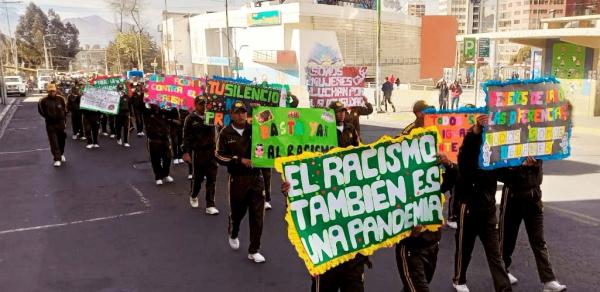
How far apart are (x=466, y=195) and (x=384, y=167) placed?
1444 millimetres

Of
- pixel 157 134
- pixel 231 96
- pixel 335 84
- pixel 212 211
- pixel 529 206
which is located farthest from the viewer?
pixel 335 84

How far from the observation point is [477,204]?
4957 mm

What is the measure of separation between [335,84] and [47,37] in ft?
401

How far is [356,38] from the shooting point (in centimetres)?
6550

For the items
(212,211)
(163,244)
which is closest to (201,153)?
(212,211)

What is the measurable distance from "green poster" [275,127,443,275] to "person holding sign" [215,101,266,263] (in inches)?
95.4

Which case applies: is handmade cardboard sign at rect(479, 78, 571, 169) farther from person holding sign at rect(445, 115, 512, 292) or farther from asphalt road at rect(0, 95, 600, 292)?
asphalt road at rect(0, 95, 600, 292)

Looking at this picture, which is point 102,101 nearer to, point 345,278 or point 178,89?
point 178,89

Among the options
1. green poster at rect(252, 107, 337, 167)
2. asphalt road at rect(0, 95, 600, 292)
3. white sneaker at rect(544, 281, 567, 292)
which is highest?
green poster at rect(252, 107, 337, 167)

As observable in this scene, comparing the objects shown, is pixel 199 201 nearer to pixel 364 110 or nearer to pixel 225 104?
pixel 225 104

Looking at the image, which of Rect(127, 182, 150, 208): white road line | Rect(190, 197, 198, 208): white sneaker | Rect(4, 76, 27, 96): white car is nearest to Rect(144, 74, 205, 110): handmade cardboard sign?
Rect(127, 182, 150, 208): white road line

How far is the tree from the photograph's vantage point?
11262cm

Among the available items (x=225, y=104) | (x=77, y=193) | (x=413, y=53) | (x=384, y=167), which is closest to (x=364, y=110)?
(x=225, y=104)

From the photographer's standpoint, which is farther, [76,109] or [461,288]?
[76,109]
